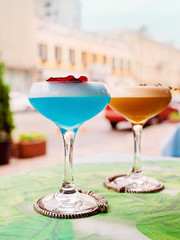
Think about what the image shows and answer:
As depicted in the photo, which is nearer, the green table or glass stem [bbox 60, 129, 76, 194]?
the green table

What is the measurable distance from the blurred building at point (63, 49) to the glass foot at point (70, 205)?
13729 mm

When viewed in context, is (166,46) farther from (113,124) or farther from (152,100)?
(152,100)

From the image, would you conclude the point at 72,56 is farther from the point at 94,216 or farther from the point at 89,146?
the point at 94,216

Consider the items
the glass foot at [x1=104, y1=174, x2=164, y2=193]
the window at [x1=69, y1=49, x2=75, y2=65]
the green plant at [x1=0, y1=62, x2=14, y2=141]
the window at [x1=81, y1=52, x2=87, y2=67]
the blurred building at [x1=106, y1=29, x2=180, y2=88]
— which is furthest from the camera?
the blurred building at [x1=106, y1=29, x2=180, y2=88]

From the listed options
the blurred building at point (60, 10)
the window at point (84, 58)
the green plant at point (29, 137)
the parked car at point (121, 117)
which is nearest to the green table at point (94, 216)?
the green plant at point (29, 137)

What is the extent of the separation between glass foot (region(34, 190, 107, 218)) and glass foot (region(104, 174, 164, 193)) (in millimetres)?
98

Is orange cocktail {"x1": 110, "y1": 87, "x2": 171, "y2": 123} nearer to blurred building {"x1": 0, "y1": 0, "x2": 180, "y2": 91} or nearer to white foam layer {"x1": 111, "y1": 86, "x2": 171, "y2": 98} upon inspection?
white foam layer {"x1": 111, "y1": 86, "x2": 171, "y2": 98}

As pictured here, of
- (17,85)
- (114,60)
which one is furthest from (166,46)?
(17,85)

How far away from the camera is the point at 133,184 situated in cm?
92

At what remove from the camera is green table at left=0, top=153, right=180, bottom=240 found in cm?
61

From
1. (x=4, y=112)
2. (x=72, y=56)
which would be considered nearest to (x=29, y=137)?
(x=4, y=112)

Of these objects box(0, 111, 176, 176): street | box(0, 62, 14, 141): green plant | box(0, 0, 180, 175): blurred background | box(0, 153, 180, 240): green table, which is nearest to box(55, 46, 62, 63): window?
box(0, 0, 180, 175): blurred background

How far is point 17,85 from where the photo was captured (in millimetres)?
18078

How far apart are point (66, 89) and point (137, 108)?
13.2 inches
